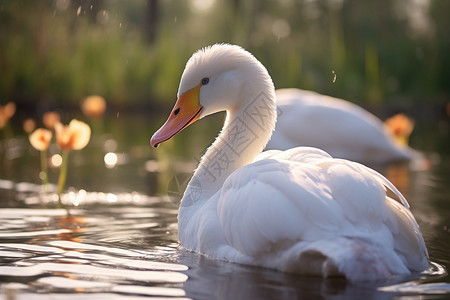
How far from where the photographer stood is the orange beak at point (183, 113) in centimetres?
519

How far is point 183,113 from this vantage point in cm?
524

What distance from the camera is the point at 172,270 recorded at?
13.4ft

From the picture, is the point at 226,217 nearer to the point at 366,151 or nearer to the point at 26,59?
the point at 366,151

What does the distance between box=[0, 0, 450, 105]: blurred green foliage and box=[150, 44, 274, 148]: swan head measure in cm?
895

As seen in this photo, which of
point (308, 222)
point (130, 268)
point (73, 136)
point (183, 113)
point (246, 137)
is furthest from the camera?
point (73, 136)

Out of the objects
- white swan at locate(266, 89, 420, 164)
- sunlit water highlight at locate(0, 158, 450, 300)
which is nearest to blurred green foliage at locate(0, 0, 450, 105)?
white swan at locate(266, 89, 420, 164)

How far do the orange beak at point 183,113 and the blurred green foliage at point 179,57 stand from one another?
9.00 metres

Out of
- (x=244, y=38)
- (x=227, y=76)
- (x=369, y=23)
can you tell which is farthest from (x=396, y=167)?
(x=369, y=23)

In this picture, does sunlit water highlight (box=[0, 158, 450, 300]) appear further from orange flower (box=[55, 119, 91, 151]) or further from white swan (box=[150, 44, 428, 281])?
orange flower (box=[55, 119, 91, 151])

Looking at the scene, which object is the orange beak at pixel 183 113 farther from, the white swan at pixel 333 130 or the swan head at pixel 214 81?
the white swan at pixel 333 130

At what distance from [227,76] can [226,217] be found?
1.18 m

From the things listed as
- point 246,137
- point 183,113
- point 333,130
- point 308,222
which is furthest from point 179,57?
point 308,222

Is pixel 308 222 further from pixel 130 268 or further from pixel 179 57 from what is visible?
pixel 179 57

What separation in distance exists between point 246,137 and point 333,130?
4461 mm
